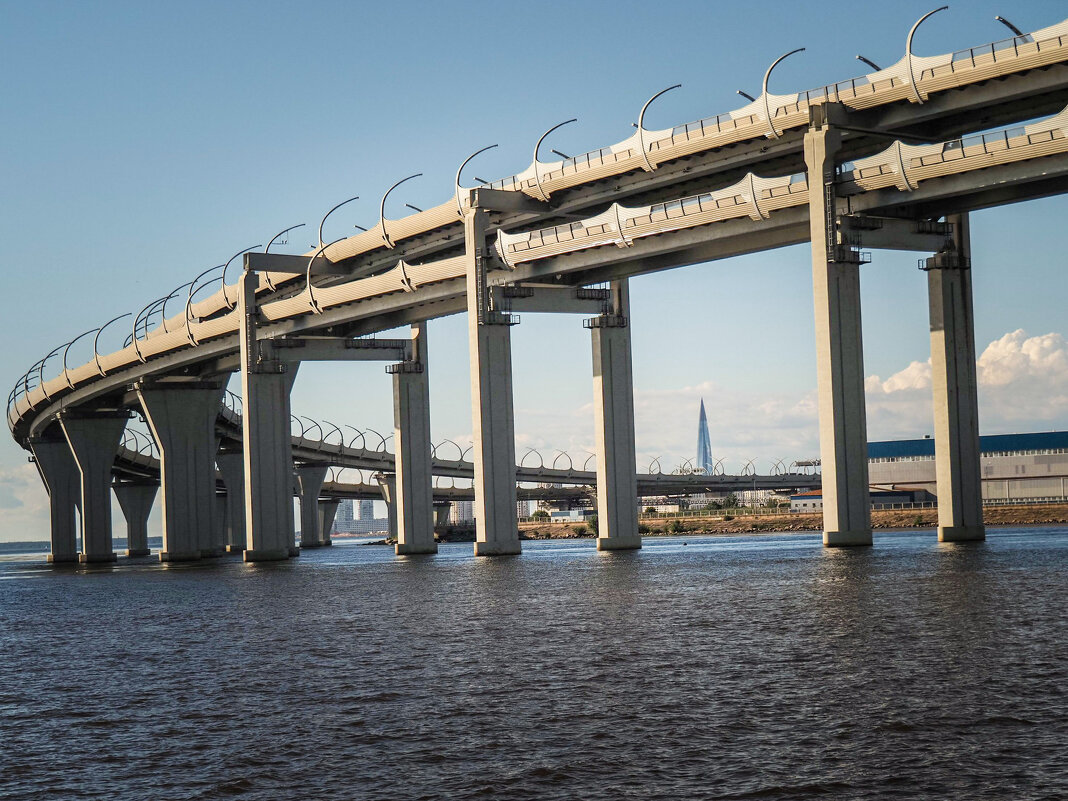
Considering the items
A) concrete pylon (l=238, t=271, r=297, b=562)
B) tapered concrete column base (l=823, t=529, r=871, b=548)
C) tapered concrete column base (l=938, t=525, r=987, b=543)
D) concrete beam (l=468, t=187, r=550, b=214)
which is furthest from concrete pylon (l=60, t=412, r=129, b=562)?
tapered concrete column base (l=938, t=525, r=987, b=543)

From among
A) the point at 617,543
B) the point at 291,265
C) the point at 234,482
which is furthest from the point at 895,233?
the point at 234,482

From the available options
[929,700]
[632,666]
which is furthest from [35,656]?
[929,700]

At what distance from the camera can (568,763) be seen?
646 inches

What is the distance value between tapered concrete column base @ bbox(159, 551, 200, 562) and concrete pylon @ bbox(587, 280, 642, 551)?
168 feet

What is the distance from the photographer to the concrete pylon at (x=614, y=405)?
2926 inches

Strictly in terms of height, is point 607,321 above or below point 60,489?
above

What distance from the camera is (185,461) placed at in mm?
113812

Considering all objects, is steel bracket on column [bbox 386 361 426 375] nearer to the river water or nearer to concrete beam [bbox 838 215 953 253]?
concrete beam [bbox 838 215 953 253]

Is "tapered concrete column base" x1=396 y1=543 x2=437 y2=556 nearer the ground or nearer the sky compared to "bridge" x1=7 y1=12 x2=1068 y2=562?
nearer the ground

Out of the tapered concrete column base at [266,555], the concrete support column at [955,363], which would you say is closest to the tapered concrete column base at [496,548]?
the tapered concrete column base at [266,555]

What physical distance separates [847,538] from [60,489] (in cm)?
10768

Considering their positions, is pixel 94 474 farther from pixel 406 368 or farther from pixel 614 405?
pixel 614 405

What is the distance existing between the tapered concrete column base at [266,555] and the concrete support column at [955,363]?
1892 inches

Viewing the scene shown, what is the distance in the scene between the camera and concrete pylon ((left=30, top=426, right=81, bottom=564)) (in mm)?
144375
